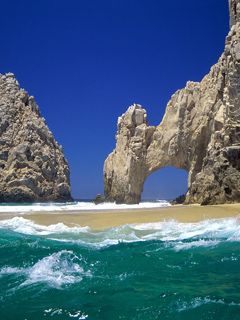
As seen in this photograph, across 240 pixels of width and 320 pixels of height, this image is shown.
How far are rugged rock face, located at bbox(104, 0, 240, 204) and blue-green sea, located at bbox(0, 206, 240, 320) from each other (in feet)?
55.4

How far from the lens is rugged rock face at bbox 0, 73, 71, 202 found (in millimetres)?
76500

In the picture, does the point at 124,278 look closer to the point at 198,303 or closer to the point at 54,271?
the point at 54,271

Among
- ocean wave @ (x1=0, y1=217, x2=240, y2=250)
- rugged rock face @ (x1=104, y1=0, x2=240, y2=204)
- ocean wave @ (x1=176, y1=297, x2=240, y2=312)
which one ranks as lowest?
ocean wave @ (x1=176, y1=297, x2=240, y2=312)

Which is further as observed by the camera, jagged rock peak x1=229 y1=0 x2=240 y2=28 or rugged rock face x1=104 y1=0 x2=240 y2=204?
jagged rock peak x1=229 y1=0 x2=240 y2=28

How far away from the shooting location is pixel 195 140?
4112 cm

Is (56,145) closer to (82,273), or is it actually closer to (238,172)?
(238,172)

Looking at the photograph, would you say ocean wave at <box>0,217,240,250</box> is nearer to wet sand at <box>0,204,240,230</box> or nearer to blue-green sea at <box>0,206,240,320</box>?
blue-green sea at <box>0,206,240,320</box>

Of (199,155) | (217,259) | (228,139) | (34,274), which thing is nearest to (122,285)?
(34,274)

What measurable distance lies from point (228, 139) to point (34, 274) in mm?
24153

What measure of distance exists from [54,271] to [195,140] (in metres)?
34.1

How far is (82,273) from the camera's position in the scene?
8234 mm

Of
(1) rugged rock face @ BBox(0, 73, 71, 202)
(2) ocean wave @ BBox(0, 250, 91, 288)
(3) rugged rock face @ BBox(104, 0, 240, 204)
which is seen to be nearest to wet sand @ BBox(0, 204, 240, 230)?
(2) ocean wave @ BBox(0, 250, 91, 288)

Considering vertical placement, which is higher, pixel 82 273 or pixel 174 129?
pixel 174 129

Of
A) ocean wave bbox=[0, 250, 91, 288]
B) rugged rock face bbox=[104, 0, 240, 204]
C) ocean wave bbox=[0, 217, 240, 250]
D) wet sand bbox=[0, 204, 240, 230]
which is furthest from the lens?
rugged rock face bbox=[104, 0, 240, 204]
